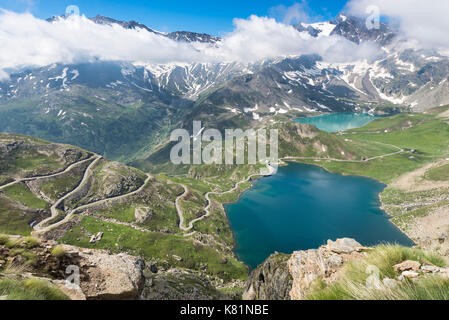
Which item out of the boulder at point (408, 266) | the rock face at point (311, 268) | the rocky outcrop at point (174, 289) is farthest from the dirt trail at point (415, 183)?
the boulder at point (408, 266)

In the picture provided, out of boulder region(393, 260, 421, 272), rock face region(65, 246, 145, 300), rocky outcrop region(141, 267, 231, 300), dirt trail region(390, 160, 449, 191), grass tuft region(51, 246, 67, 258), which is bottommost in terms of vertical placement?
rocky outcrop region(141, 267, 231, 300)

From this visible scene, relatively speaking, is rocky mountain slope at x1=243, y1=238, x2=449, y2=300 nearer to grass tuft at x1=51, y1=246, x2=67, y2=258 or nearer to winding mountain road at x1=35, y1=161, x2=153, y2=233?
grass tuft at x1=51, y1=246, x2=67, y2=258

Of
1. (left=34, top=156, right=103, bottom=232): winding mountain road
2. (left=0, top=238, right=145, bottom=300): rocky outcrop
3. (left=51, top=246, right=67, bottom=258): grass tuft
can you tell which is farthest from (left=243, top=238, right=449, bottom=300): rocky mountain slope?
(left=34, top=156, right=103, bottom=232): winding mountain road

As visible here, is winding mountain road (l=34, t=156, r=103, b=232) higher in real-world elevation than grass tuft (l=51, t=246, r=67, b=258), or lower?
higher

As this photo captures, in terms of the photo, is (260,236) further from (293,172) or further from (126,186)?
(293,172)

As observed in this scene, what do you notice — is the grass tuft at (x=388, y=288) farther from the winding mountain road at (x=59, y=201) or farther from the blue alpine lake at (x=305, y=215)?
the winding mountain road at (x=59, y=201)

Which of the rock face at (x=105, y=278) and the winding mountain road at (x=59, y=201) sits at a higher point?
the winding mountain road at (x=59, y=201)

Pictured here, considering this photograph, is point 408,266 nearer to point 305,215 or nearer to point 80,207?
point 80,207
